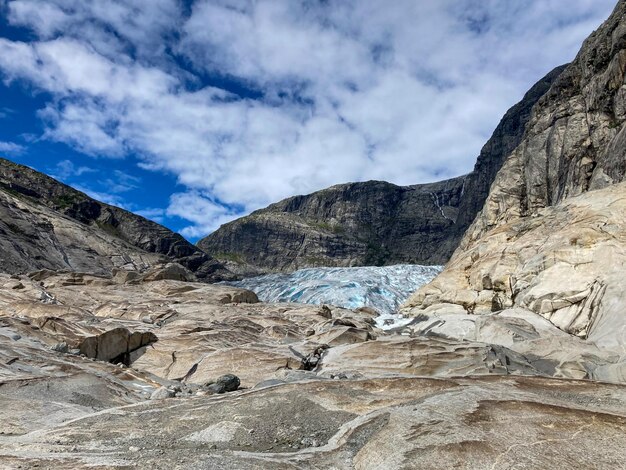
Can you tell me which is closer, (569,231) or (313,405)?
(313,405)

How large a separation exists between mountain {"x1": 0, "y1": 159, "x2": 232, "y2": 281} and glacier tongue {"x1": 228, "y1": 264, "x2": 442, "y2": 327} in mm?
31528

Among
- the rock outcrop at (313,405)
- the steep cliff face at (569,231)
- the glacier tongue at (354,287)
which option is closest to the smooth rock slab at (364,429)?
the rock outcrop at (313,405)

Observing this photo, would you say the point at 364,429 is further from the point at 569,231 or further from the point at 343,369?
the point at 569,231

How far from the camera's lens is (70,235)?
106 m

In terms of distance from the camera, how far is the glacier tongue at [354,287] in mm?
100463

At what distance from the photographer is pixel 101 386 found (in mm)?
18250

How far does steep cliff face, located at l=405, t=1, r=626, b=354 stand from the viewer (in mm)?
29266

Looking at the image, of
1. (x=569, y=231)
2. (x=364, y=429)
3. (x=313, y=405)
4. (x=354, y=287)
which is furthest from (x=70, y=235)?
(x=364, y=429)

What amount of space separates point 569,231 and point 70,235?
99.9 metres

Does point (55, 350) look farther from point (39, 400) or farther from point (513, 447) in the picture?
point (513, 447)

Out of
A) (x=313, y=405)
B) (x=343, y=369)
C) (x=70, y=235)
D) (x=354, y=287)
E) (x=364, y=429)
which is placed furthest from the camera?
(x=354, y=287)

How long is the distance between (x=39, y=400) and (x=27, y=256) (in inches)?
3121

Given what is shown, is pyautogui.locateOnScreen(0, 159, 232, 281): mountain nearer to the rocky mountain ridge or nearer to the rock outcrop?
the rocky mountain ridge

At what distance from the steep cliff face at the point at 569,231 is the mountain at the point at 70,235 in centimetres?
6934
